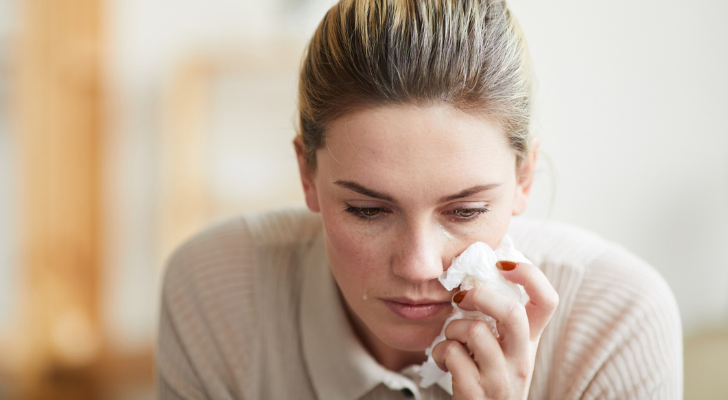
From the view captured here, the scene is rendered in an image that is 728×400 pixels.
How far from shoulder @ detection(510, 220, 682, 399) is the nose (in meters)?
0.40

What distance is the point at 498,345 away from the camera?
3.39 feet

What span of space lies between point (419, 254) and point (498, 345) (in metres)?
0.22

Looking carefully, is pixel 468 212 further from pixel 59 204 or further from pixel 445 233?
pixel 59 204

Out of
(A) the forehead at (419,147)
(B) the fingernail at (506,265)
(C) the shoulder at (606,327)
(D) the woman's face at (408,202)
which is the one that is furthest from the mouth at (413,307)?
(C) the shoulder at (606,327)

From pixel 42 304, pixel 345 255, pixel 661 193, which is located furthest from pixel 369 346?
pixel 42 304

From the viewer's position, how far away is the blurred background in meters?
2.39

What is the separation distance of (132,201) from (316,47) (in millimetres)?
2073

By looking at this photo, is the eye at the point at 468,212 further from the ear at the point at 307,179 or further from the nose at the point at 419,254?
the ear at the point at 307,179

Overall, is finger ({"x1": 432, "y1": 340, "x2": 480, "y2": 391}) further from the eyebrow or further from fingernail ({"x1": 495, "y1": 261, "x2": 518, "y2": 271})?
the eyebrow

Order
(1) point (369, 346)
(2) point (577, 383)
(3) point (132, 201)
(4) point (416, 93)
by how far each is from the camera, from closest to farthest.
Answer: (4) point (416, 93) → (2) point (577, 383) → (1) point (369, 346) → (3) point (132, 201)

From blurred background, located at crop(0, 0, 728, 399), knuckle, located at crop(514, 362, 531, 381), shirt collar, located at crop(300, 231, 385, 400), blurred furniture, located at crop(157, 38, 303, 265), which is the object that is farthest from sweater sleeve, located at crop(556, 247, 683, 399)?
blurred furniture, located at crop(157, 38, 303, 265)

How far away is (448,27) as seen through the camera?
101 centimetres

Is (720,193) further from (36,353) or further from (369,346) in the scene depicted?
(36,353)

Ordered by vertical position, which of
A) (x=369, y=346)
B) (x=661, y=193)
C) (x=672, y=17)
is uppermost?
(x=672, y=17)
